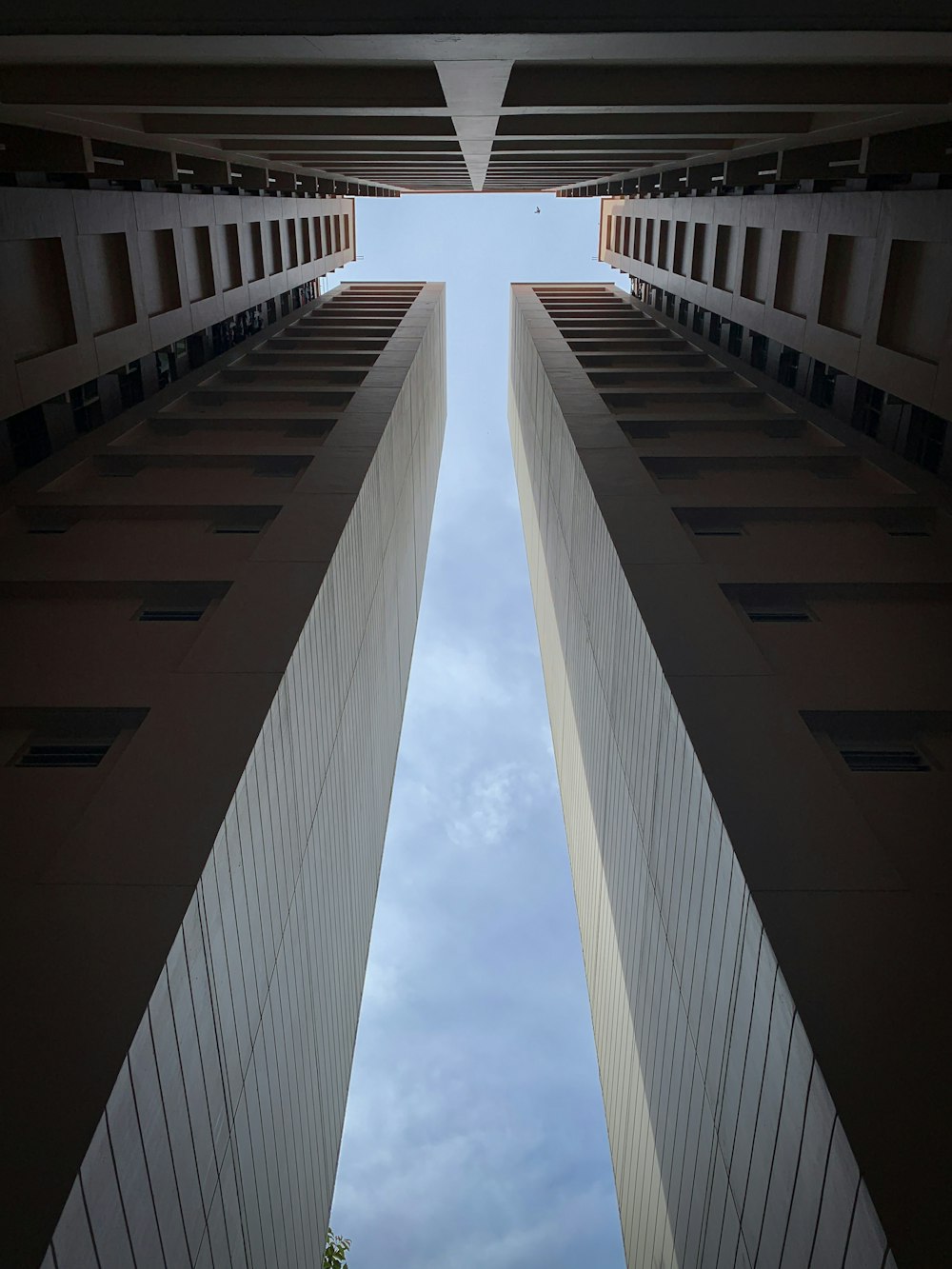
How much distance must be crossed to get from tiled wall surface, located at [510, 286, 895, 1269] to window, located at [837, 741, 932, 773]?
221cm

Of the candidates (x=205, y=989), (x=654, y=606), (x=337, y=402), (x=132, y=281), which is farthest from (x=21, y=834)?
(x=337, y=402)

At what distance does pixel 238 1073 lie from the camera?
880cm

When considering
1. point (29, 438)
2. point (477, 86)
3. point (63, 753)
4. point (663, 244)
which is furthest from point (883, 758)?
point (663, 244)

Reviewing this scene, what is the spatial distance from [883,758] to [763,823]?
329 cm

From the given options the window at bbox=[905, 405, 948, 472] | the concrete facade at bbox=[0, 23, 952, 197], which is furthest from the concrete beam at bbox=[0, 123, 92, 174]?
the window at bbox=[905, 405, 948, 472]

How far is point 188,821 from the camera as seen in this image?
8.38m

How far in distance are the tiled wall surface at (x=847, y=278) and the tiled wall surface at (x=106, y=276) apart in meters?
14.6

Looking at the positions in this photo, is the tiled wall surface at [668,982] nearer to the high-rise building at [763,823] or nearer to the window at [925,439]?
the high-rise building at [763,823]

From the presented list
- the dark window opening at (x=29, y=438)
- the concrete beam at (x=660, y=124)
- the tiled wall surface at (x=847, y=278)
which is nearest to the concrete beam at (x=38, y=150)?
the dark window opening at (x=29, y=438)

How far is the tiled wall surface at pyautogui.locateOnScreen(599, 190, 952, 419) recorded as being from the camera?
14.5 m

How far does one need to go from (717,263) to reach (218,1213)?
91.0 ft

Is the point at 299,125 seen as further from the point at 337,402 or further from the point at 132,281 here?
the point at 337,402

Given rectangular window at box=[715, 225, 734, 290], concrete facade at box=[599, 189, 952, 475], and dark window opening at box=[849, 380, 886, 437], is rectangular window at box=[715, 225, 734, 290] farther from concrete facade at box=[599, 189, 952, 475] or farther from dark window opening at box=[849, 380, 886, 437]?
dark window opening at box=[849, 380, 886, 437]

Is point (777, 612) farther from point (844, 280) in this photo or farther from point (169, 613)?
point (169, 613)
